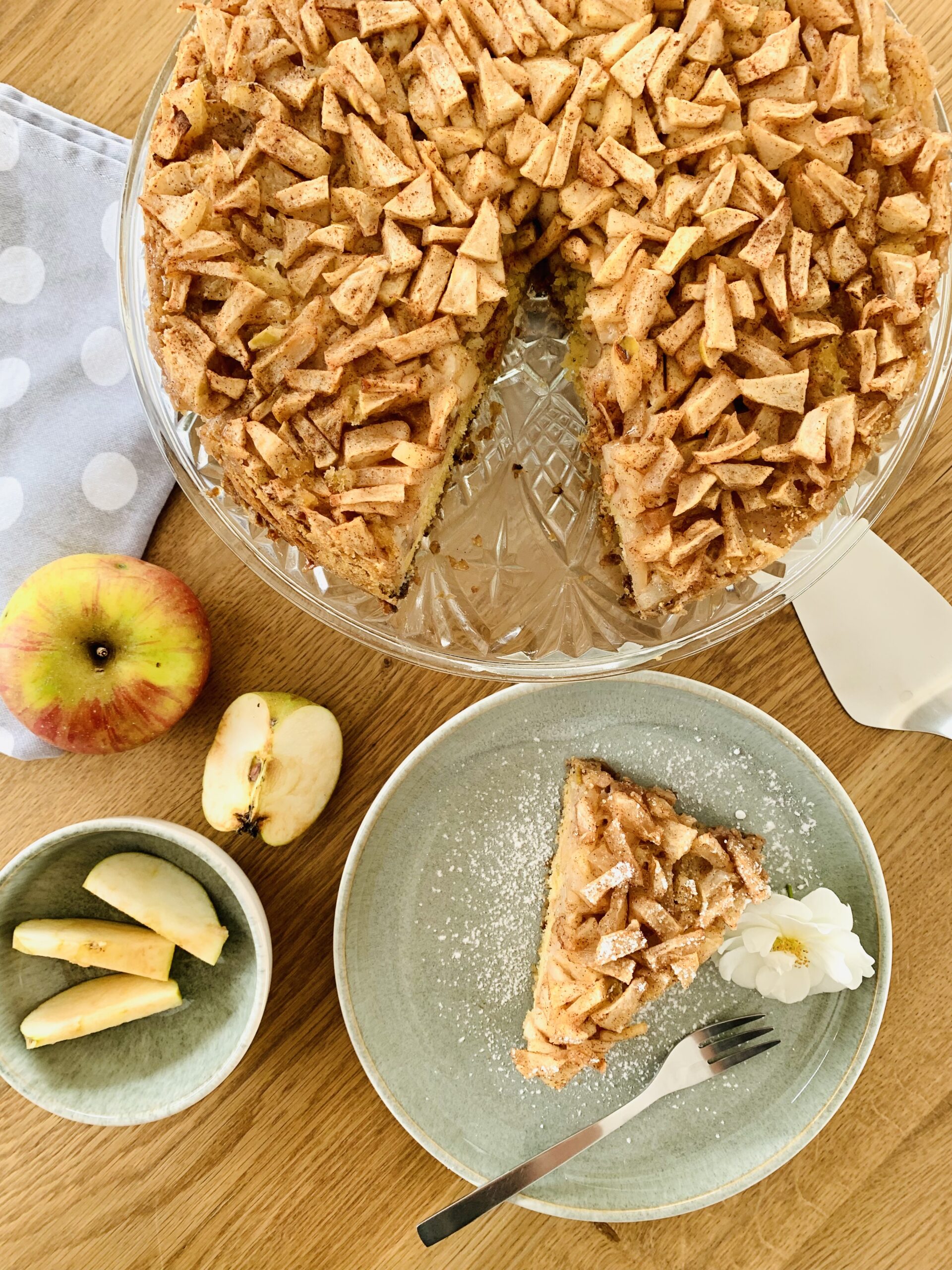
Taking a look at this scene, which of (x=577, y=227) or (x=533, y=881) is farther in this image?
(x=533, y=881)

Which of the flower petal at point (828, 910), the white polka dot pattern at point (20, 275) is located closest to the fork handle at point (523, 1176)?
the flower petal at point (828, 910)

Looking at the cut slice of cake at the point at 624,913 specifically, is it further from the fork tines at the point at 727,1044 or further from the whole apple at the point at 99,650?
the whole apple at the point at 99,650

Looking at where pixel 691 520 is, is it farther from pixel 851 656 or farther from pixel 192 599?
pixel 192 599

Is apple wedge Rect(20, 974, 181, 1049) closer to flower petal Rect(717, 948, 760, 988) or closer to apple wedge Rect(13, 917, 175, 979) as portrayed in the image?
apple wedge Rect(13, 917, 175, 979)

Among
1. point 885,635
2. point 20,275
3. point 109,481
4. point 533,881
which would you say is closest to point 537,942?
point 533,881

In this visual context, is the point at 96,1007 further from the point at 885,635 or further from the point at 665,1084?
the point at 885,635

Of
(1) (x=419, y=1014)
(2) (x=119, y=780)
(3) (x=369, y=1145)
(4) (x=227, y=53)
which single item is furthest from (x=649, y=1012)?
(4) (x=227, y=53)

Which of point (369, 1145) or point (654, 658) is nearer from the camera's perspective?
point (654, 658)
